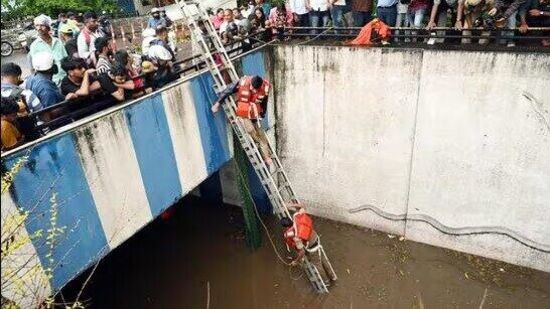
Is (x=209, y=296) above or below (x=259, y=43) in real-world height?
below

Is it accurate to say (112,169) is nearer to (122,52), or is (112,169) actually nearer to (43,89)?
(43,89)

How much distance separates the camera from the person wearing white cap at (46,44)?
22.9 ft

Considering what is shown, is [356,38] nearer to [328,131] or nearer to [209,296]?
[328,131]

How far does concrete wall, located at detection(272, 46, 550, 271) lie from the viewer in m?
7.71

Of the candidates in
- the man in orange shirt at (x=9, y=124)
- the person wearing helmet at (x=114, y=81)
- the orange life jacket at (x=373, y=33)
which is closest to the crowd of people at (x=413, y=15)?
the orange life jacket at (x=373, y=33)

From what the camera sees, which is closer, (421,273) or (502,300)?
(502,300)

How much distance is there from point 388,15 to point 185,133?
5315 millimetres

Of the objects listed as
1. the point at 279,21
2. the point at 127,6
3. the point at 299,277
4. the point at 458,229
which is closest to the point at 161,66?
the point at 279,21

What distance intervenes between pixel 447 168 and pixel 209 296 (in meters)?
5.83

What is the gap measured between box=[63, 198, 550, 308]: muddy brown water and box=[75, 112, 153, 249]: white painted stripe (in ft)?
10.6

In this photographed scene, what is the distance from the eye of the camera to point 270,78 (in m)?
9.88

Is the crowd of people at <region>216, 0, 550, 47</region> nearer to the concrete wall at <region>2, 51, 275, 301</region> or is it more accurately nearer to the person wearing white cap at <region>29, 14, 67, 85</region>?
the concrete wall at <region>2, 51, 275, 301</region>

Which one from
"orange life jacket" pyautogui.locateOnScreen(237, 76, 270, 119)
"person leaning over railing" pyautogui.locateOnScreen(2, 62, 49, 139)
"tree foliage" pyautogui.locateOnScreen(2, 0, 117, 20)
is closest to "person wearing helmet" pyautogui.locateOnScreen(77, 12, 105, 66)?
"person leaning over railing" pyautogui.locateOnScreen(2, 62, 49, 139)

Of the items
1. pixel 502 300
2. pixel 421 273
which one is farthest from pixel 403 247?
pixel 502 300
